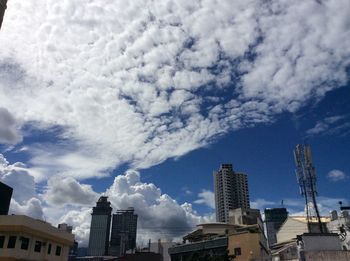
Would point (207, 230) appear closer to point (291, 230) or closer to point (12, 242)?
point (291, 230)

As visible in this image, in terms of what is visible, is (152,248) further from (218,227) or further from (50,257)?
(50,257)

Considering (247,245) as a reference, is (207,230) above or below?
above

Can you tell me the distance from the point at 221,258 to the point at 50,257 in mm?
19658

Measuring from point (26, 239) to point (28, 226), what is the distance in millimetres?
1672

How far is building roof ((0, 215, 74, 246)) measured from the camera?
1441 inches

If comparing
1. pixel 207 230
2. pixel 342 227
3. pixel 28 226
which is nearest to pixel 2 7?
pixel 28 226

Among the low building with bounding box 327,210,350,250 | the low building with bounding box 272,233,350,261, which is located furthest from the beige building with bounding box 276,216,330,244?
the low building with bounding box 272,233,350,261

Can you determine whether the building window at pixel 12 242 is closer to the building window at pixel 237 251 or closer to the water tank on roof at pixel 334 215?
the building window at pixel 237 251

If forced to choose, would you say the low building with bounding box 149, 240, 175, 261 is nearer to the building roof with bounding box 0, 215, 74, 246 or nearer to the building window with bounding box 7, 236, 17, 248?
the building roof with bounding box 0, 215, 74, 246

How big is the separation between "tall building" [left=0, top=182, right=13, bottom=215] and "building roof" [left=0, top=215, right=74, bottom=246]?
5051 centimetres

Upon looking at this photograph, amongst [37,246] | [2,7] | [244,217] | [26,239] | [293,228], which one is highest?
[244,217]

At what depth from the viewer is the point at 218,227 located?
2835 inches

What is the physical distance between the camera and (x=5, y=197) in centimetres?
9050

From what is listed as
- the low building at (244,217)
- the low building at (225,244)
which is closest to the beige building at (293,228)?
the low building at (225,244)
